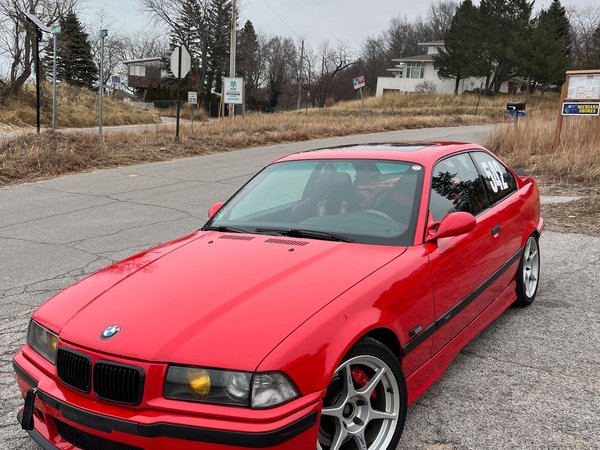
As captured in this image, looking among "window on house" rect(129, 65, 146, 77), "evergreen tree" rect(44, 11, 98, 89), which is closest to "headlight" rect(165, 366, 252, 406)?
"evergreen tree" rect(44, 11, 98, 89)

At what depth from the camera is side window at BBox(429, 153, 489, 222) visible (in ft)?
11.3

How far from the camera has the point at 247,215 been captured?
3674 millimetres

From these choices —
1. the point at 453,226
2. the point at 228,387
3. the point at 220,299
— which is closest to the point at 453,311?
the point at 453,226

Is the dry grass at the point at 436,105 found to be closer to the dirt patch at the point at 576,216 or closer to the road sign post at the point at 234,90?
the road sign post at the point at 234,90

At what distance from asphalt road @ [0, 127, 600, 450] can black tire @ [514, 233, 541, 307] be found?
0.10m

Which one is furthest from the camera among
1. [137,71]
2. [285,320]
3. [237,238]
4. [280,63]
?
[280,63]

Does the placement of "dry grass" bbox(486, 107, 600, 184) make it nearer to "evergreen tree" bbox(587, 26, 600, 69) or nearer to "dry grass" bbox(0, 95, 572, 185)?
"dry grass" bbox(0, 95, 572, 185)

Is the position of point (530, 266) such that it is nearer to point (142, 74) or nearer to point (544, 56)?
point (544, 56)

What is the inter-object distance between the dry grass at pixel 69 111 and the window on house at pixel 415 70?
144 ft

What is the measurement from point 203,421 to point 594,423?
2.12 meters

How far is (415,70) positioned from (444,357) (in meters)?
74.1

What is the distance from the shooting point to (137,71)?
74.0 metres

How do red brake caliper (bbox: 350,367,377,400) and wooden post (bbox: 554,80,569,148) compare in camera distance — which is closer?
red brake caliper (bbox: 350,367,377,400)

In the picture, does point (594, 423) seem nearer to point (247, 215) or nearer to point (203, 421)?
point (203, 421)
